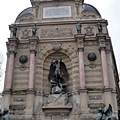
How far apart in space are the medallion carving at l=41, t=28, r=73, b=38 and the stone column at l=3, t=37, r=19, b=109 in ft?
8.01

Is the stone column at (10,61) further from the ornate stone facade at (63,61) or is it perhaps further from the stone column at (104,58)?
the stone column at (104,58)

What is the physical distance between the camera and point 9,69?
1744 cm

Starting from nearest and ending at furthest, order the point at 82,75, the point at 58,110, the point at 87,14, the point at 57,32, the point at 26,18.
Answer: the point at 58,110
the point at 82,75
the point at 57,32
the point at 87,14
the point at 26,18

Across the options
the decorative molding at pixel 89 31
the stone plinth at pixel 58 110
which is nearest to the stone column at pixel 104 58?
the decorative molding at pixel 89 31

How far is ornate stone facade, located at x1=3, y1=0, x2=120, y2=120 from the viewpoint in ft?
52.3

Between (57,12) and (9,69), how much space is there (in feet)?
22.8

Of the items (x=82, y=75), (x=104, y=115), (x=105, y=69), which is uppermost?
(x=105, y=69)

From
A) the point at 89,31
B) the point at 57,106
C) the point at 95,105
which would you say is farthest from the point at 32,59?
the point at 95,105

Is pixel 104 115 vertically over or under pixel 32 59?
under

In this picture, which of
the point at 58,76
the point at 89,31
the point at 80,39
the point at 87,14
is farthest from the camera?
the point at 87,14

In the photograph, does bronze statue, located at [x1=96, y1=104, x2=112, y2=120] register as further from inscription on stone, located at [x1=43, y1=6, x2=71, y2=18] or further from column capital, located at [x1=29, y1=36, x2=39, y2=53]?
inscription on stone, located at [x1=43, y1=6, x2=71, y2=18]

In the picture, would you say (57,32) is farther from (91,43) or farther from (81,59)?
(81,59)

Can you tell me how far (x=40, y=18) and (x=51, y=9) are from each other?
1.45m

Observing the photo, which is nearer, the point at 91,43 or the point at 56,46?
the point at 91,43
